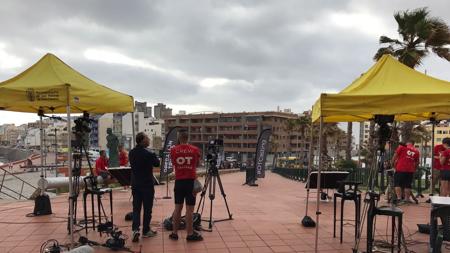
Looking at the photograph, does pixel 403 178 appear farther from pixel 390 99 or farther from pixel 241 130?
pixel 241 130

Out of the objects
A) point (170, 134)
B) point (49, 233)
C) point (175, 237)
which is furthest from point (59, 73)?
point (170, 134)

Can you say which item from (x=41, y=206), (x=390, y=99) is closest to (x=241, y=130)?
(x=41, y=206)

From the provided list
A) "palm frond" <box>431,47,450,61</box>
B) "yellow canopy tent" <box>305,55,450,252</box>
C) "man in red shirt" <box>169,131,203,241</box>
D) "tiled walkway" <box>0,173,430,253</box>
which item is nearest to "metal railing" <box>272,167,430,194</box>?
"tiled walkway" <box>0,173,430,253</box>

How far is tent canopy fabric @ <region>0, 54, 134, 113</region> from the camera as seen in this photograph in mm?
5477

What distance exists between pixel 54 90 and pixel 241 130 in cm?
9270

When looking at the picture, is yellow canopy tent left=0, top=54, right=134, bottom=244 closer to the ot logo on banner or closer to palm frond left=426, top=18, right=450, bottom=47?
the ot logo on banner

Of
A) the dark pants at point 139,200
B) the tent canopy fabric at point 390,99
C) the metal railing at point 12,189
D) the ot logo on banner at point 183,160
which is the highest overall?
the tent canopy fabric at point 390,99

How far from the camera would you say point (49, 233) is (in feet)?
21.8

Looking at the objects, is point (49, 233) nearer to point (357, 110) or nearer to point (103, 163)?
point (103, 163)

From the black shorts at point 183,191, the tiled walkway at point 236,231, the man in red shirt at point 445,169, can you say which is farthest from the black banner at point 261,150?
the black shorts at point 183,191

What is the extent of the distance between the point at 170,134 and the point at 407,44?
11.0 meters

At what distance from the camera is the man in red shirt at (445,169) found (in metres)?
8.86

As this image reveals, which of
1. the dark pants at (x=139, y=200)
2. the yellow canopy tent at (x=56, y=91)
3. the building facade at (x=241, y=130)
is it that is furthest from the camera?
the building facade at (x=241, y=130)

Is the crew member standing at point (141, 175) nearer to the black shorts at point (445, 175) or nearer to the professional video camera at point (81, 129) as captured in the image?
the professional video camera at point (81, 129)
